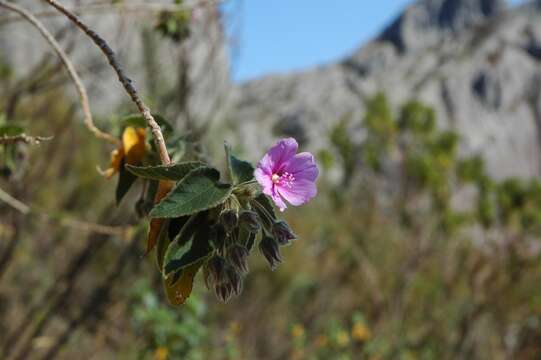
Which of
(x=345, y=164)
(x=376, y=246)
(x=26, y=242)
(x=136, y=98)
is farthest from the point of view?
(x=345, y=164)

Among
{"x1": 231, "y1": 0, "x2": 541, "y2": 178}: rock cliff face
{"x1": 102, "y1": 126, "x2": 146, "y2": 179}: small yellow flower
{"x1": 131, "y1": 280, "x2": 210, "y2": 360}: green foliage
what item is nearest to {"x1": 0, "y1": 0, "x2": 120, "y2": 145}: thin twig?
{"x1": 102, "y1": 126, "x2": 146, "y2": 179}: small yellow flower

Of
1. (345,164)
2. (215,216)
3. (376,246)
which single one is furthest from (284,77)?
(215,216)

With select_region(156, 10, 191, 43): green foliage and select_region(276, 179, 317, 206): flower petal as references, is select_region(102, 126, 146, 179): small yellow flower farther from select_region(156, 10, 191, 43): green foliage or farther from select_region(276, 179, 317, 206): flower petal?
select_region(156, 10, 191, 43): green foliage

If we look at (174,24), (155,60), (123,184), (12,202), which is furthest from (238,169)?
(155,60)

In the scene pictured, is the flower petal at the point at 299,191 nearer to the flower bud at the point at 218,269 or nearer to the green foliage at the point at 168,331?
the flower bud at the point at 218,269

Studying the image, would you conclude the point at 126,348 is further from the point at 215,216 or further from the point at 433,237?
the point at 433,237

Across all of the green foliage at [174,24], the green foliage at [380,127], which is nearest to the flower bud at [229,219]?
the green foliage at [174,24]
